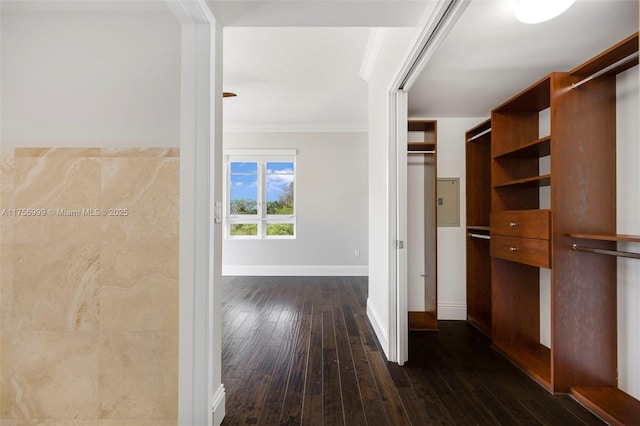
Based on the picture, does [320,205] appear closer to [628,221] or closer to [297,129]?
[297,129]

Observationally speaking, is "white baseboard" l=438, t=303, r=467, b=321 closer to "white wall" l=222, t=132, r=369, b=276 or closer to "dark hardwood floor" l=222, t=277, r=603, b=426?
"dark hardwood floor" l=222, t=277, r=603, b=426

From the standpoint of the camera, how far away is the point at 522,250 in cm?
215

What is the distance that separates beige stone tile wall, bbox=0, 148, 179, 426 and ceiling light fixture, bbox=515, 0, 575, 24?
2148 millimetres

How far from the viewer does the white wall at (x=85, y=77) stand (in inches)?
60.8

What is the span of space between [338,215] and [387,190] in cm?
304

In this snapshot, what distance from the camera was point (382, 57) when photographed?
2.53 meters

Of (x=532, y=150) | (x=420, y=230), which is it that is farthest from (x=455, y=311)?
(x=532, y=150)

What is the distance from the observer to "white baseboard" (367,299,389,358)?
7.65ft

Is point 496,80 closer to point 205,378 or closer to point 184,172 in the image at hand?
point 184,172

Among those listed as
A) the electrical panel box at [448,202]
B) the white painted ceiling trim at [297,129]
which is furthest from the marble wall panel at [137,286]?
the white painted ceiling trim at [297,129]

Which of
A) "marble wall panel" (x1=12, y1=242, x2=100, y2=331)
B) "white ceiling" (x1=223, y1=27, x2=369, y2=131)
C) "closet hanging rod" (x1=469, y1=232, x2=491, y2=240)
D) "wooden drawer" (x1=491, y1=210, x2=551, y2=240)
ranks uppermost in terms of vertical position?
"white ceiling" (x1=223, y1=27, x2=369, y2=131)

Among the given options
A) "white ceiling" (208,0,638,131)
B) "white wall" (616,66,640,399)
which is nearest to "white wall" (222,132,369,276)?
"white ceiling" (208,0,638,131)

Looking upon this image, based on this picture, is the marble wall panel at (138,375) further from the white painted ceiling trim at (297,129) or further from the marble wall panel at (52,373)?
the white painted ceiling trim at (297,129)

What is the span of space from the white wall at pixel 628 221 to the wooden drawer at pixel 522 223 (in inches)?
16.7
